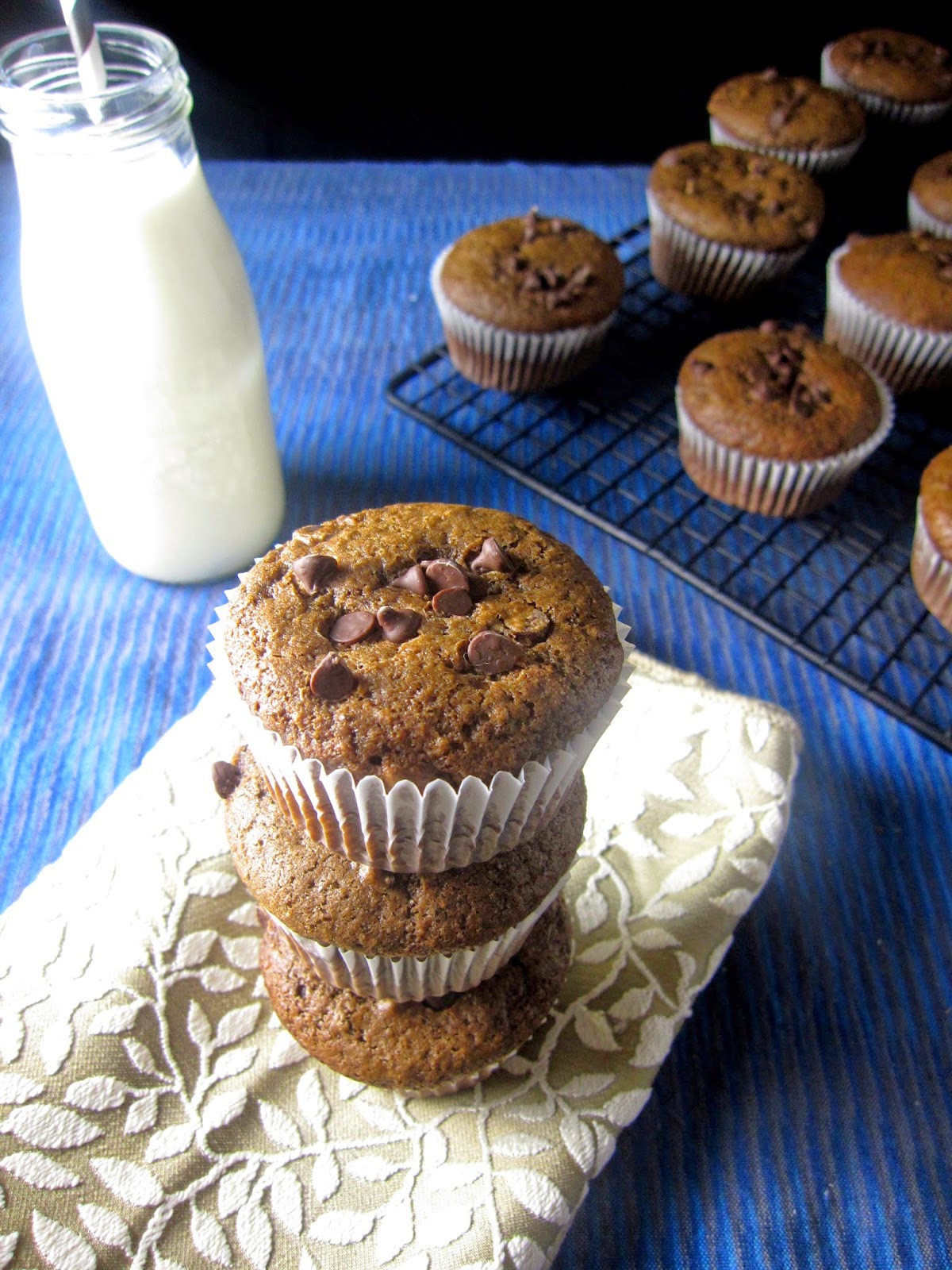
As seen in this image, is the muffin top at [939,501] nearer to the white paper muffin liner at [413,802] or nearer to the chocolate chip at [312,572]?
the white paper muffin liner at [413,802]

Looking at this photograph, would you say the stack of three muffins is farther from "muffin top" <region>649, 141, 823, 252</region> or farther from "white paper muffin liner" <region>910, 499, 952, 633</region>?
"muffin top" <region>649, 141, 823, 252</region>


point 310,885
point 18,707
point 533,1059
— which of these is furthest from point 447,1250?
point 18,707

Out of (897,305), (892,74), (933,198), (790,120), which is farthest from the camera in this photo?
(892,74)

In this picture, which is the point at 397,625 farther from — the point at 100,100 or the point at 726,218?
the point at 726,218

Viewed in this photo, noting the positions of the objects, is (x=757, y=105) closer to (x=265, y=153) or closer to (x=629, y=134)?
(x=629, y=134)

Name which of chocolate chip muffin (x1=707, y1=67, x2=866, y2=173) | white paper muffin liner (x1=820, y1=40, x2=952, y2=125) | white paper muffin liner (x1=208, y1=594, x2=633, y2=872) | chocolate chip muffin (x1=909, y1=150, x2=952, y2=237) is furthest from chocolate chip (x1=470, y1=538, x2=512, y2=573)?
white paper muffin liner (x1=820, y1=40, x2=952, y2=125)

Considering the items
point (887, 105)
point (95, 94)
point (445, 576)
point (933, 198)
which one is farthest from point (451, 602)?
point (887, 105)

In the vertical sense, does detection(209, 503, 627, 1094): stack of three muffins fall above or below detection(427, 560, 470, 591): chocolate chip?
below
